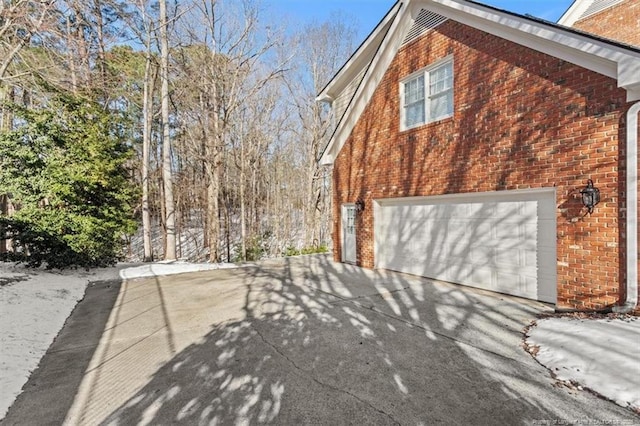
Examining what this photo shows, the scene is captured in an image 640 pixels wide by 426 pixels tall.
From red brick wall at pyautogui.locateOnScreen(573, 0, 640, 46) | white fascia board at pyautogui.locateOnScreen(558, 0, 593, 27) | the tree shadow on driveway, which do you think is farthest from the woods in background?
red brick wall at pyautogui.locateOnScreen(573, 0, 640, 46)

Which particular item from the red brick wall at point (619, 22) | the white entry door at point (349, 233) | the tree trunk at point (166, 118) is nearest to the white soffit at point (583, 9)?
the red brick wall at point (619, 22)

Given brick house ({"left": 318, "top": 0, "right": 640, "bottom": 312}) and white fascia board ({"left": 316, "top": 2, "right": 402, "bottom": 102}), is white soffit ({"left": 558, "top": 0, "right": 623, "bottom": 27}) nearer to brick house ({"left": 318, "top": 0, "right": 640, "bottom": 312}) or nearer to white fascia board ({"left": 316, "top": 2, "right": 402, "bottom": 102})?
brick house ({"left": 318, "top": 0, "right": 640, "bottom": 312})

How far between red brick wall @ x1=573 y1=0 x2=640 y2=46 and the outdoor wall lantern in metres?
6.41

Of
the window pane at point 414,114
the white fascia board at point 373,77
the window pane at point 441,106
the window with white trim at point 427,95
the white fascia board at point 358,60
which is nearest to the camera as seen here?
the window pane at point 441,106

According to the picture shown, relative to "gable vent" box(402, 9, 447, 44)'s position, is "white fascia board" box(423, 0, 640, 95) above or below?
below

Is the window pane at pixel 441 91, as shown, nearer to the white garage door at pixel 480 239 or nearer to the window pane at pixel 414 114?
the window pane at pixel 414 114

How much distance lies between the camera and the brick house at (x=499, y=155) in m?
4.39

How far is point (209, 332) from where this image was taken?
444cm

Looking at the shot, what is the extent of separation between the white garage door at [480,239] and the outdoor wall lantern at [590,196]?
512 millimetres

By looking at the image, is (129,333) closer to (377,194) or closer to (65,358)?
(65,358)

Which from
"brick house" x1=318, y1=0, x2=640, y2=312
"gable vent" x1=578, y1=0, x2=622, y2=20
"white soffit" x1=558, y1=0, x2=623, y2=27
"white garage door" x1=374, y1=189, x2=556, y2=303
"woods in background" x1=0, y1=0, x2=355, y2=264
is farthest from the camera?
"woods in background" x1=0, y1=0, x2=355, y2=264

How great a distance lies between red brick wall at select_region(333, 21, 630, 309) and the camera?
444 cm

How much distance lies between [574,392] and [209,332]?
434 centimetres

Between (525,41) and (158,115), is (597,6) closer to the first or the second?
(525,41)
